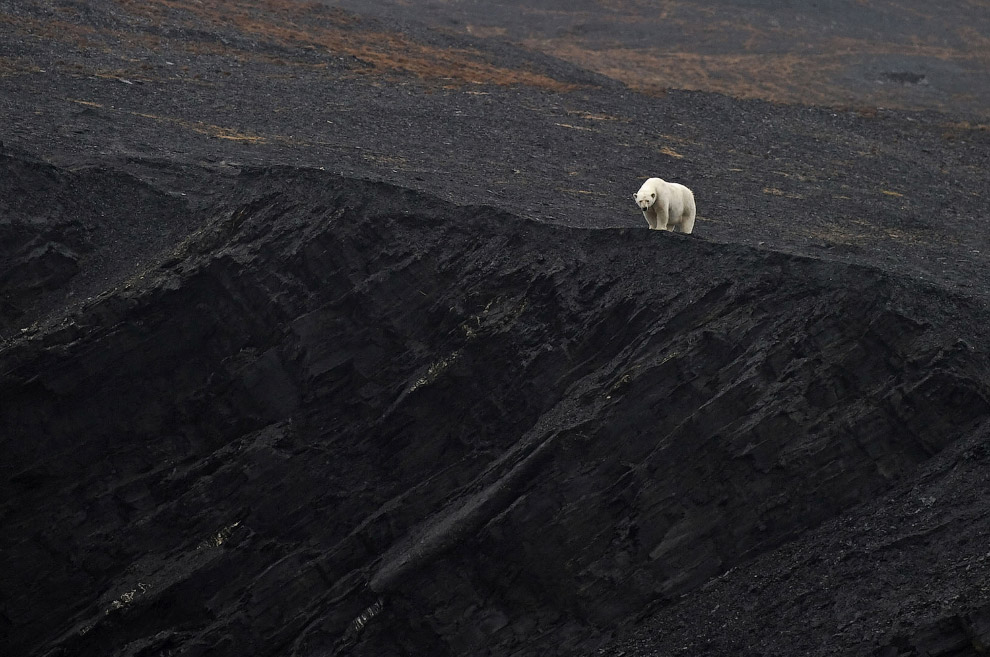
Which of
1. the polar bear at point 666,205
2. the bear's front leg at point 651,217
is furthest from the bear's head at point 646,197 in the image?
the bear's front leg at point 651,217

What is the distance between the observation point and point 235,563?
1537 cm

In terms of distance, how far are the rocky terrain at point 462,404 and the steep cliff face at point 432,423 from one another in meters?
0.04

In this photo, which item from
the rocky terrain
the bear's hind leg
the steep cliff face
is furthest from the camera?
the bear's hind leg

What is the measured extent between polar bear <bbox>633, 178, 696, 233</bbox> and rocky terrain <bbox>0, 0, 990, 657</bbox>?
73 cm

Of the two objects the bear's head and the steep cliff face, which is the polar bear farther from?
the steep cliff face

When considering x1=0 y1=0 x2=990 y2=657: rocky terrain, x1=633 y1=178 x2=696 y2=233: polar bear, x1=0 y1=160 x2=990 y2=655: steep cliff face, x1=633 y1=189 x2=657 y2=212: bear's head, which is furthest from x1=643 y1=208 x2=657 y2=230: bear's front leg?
x1=0 y1=160 x2=990 y2=655: steep cliff face

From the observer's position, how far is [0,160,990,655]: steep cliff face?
13.2 meters

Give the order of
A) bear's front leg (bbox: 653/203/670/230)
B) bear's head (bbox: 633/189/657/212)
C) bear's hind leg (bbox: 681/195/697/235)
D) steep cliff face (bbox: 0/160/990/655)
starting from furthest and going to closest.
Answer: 1. bear's hind leg (bbox: 681/195/697/235)
2. bear's front leg (bbox: 653/203/670/230)
3. bear's head (bbox: 633/189/657/212)
4. steep cliff face (bbox: 0/160/990/655)

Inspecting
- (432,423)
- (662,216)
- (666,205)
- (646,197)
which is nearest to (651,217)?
(662,216)

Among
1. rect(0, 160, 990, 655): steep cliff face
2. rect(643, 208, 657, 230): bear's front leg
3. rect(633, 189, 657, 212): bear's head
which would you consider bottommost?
rect(0, 160, 990, 655): steep cliff face

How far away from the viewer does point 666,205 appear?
1611 cm

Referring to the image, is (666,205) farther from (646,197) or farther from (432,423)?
(432,423)

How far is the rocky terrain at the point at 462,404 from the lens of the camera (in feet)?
42.5

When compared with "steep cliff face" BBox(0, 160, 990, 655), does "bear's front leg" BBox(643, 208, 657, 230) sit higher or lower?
higher
